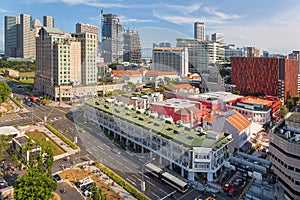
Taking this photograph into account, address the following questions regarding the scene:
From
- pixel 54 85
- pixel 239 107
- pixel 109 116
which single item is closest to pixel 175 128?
pixel 109 116

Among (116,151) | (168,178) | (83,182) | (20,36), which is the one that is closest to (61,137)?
(116,151)

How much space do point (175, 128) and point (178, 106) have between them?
2151 mm

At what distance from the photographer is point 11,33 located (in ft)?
146

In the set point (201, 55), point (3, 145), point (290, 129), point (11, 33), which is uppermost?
point (11, 33)

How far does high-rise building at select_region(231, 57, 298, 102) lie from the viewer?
19.1m

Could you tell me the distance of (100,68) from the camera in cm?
2553

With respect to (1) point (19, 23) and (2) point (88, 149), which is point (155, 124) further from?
(1) point (19, 23)

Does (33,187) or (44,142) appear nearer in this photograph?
(33,187)

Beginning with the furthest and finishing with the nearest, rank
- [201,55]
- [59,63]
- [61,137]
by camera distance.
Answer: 1. [201,55]
2. [59,63]
3. [61,137]

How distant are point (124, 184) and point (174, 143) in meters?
1.93

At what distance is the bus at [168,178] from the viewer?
6.80m

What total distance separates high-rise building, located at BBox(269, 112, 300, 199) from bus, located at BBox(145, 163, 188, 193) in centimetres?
257

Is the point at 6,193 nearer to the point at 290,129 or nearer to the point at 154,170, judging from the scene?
the point at 154,170

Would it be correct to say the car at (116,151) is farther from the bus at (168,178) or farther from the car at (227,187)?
the car at (227,187)
